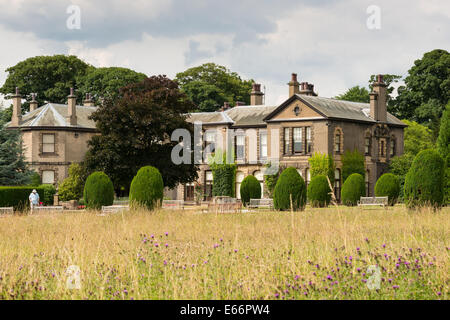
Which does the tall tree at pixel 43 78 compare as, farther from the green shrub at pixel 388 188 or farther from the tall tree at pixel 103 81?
the green shrub at pixel 388 188

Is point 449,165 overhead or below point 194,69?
below

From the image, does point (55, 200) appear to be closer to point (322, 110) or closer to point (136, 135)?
point (136, 135)

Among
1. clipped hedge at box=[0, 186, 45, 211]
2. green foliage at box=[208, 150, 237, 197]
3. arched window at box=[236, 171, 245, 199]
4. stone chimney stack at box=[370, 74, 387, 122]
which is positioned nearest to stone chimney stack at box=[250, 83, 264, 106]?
green foliage at box=[208, 150, 237, 197]

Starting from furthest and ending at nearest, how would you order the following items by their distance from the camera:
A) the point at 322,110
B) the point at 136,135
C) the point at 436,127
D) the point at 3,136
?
the point at 436,127, the point at 322,110, the point at 136,135, the point at 3,136

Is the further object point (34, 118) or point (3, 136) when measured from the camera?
point (34, 118)

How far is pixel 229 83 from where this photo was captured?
248 ft

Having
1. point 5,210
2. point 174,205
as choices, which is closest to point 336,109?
point 174,205

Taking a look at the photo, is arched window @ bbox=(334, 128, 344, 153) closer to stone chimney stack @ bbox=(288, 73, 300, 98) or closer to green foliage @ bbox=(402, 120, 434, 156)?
stone chimney stack @ bbox=(288, 73, 300, 98)

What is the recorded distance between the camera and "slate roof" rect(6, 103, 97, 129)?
185 ft

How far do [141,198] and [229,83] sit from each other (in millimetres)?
Result: 46402

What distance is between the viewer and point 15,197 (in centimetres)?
3453
